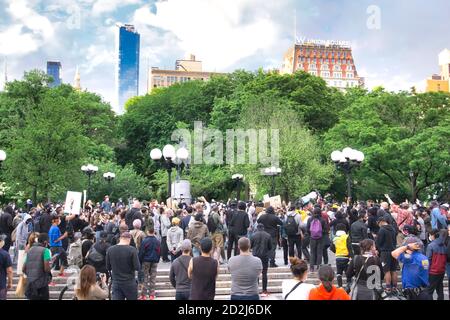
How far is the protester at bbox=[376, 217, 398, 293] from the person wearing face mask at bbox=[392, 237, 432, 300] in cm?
299

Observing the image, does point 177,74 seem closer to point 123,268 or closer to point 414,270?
point 123,268

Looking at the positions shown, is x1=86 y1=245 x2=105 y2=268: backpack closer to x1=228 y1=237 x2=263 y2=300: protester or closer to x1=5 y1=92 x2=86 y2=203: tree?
x1=228 y1=237 x2=263 y2=300: protester

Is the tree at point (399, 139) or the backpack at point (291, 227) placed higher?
the tree at point (399, 139)

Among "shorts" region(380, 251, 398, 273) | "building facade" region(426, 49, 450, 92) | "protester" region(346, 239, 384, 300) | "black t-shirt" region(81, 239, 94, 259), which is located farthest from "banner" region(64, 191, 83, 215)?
"building facade" region(426, 49, 450, 92)

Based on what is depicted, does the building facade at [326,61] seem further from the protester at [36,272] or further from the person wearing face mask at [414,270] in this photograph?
the protester at [36,272]

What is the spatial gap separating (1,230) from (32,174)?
55.1ft

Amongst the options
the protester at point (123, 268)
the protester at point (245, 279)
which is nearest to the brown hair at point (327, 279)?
the protester at point (245, 279)

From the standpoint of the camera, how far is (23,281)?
1017 cm

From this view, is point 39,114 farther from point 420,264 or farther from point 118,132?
point 420,264

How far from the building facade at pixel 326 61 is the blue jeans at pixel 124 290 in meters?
115

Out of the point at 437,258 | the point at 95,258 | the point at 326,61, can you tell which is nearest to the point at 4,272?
the point at 95,258

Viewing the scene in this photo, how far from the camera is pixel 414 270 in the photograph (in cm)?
952

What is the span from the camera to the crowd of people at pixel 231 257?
26.6 ft
